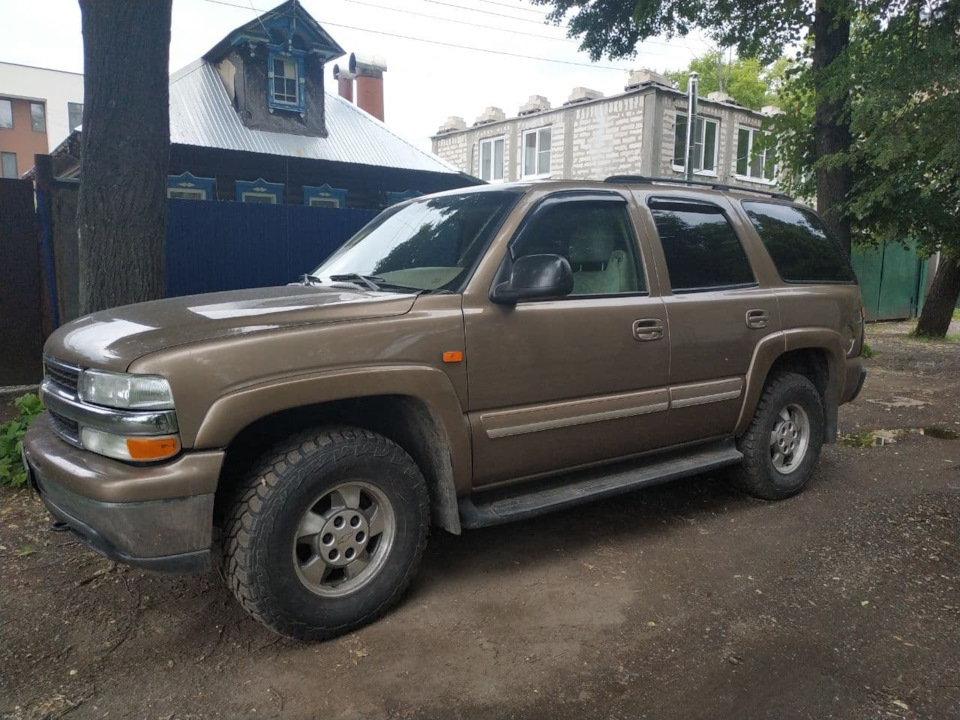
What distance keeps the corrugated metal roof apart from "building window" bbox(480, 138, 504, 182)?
11.9 metres

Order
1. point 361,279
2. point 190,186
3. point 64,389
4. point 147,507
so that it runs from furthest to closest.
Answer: point 190,186 < point 361,279 < point 64,389 < point 147,507

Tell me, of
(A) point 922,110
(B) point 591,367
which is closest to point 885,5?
(A) point 922,110

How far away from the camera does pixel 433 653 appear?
2.97m

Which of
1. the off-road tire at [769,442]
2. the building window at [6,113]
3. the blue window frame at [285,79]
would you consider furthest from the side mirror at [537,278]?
the building window at [6,113]

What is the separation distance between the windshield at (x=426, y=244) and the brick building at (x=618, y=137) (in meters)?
18.4

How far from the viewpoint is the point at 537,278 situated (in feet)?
10.8

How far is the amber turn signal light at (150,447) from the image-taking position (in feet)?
8.59

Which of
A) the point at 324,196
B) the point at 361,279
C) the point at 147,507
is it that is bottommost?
→ the point at 147,507

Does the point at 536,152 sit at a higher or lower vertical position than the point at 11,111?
lower

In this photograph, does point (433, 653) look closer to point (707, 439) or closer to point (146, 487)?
point (146, 487)

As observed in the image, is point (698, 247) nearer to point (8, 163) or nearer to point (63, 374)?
point (63, 374)

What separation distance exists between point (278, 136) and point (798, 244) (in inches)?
538

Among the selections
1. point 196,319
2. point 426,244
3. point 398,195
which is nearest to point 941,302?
point 398,195

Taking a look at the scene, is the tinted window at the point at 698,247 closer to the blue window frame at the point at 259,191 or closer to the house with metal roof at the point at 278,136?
the house with metal roof at the point at 278,136
